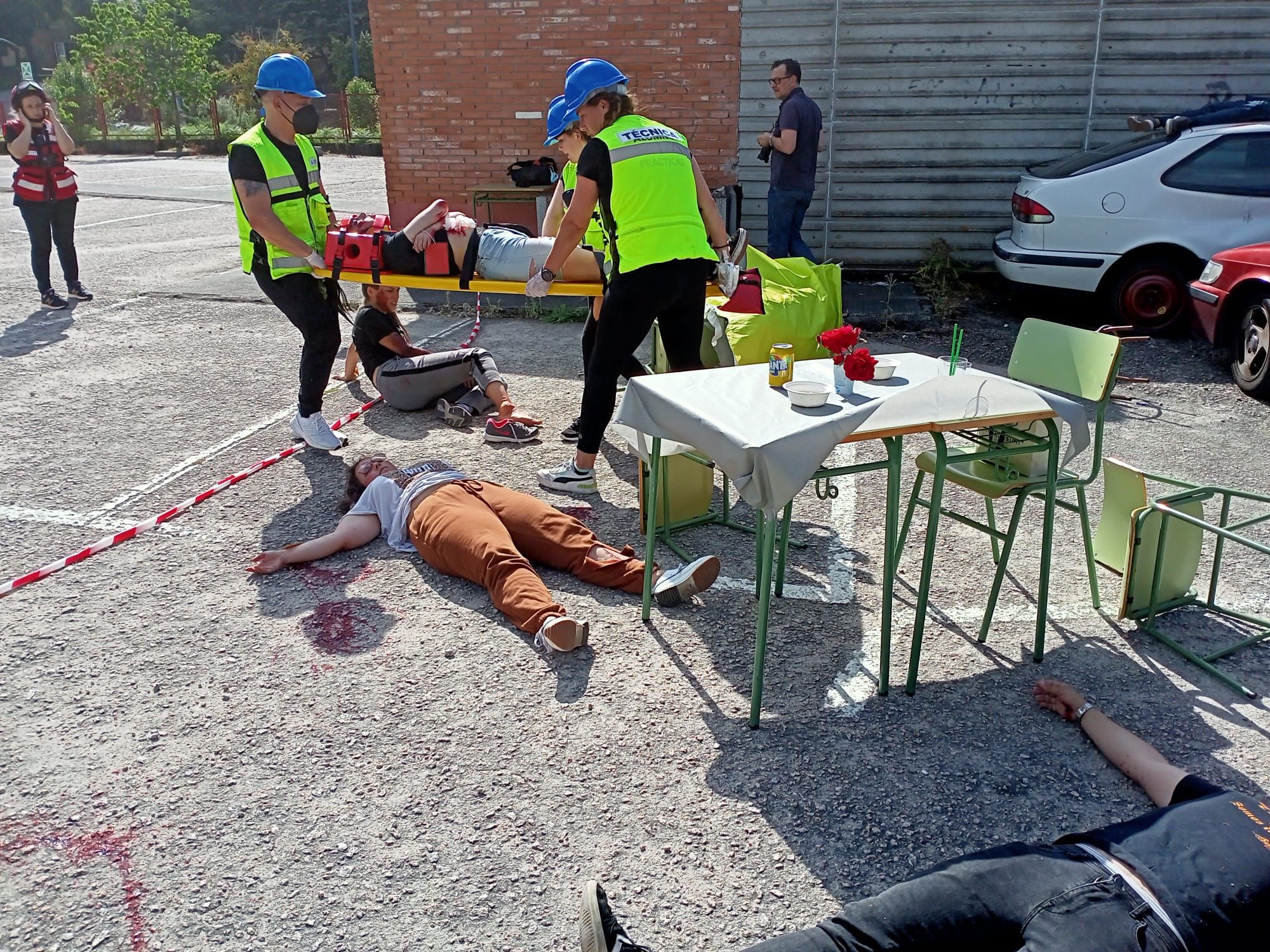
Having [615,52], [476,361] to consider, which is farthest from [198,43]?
[476,361]

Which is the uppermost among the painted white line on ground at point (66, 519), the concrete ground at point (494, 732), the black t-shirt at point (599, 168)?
the black t-shirt at point (599, 168)

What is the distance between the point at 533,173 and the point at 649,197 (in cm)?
609

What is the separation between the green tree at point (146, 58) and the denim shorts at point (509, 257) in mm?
32496

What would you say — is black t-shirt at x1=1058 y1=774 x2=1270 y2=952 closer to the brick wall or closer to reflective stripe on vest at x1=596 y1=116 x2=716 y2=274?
reflective stripe on vest at x1=596 y1=116 x2=716 y2=274

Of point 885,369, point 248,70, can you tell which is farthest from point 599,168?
point 248,70

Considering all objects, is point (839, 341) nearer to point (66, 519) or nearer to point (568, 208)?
point (568, 208)

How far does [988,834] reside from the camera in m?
2.89

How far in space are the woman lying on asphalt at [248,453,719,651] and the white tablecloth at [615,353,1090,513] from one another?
2.21 ft

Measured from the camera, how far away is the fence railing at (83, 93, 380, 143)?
32281 millimetres

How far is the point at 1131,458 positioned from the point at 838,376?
300 centimetres

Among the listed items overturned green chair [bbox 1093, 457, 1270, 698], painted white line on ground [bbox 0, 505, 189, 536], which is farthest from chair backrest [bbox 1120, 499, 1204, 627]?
painted white line on ground [bbox 0, 505, 189, 536]

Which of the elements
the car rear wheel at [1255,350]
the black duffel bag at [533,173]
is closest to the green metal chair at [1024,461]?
the car rear wheel at [1255,350]

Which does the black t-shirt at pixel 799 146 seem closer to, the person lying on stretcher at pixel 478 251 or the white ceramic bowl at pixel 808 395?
the person lying on stretcher at pixel 478 251

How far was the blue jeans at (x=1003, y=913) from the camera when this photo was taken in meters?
2.06
